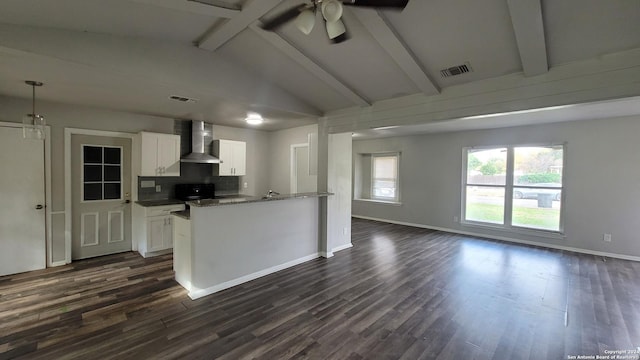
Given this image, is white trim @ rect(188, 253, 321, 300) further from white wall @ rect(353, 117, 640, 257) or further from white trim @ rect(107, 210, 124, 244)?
white wall @ rect(353, 117, 640, 257)

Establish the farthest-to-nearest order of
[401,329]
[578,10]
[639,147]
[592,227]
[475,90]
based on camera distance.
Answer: [592,227] < [639,147] < [475,90] < [401,329] < [578,10]

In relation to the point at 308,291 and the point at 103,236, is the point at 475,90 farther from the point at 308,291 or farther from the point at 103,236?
the point at 103,236

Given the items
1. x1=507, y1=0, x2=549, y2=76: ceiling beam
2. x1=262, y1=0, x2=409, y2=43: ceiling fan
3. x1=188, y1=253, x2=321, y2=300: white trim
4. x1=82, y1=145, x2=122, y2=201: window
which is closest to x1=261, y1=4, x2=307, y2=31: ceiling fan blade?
x1=262, y1=0, x2=409, y2=43: ceiling fan

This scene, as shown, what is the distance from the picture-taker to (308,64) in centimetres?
325

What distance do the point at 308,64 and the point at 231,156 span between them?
3.00 metres

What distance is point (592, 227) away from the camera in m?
5.03

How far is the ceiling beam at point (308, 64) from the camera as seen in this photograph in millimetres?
2834

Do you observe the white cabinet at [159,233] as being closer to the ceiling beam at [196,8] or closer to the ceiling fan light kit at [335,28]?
the ceiling beam at [196,8]

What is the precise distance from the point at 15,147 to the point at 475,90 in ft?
19.9

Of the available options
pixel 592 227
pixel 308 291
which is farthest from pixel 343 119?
pixel 592 227

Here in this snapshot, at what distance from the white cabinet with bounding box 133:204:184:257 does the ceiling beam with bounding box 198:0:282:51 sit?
2.73 metres

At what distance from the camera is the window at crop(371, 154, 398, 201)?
787 cm

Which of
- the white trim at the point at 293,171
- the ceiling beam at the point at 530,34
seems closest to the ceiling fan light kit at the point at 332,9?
the ceiling beam at the point at 530,34

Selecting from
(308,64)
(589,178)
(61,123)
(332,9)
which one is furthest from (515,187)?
(61,123)
